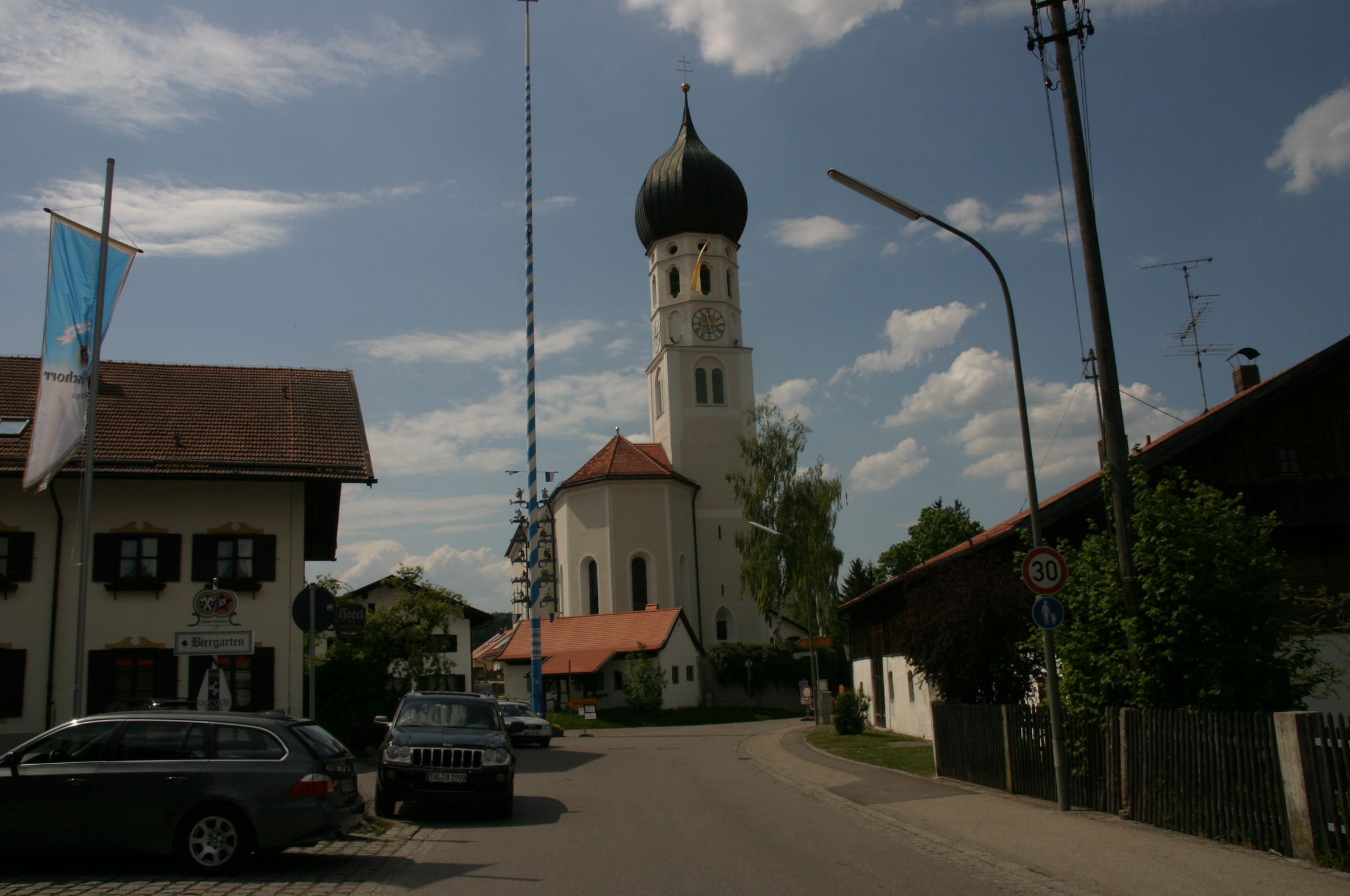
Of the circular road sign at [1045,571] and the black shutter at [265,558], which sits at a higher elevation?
the black shutter at [265,558]

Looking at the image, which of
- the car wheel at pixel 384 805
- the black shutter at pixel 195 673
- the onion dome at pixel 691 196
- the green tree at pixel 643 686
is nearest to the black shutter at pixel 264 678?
the black shutter at pixel 195 673

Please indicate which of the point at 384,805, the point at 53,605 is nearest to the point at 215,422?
the point at 53,605

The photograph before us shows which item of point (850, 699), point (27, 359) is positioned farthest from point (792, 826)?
point (27, 359)

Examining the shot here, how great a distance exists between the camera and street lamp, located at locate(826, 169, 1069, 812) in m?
12.3

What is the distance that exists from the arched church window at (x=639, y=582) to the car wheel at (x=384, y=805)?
38643 mm

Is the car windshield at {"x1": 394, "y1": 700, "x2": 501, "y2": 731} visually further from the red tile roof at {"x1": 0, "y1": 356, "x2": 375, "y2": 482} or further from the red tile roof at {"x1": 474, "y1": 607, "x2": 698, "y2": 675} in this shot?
the red tile roof at {"x1": 474, "y1": 607, "x2": 698, "y2": 675}

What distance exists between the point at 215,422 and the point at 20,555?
4862mm

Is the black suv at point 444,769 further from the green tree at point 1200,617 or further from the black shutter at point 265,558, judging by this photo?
the black shutter at point 265,558

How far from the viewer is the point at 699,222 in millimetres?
57219

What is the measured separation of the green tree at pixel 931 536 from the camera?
221 ft

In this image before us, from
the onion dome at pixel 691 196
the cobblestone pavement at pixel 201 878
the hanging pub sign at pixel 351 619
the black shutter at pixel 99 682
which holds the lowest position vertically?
the cobblestone pavement at pixel 201 878

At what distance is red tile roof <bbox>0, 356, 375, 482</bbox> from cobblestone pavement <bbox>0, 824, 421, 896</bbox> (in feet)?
45.4

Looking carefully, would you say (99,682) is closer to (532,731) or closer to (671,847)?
(532,731)

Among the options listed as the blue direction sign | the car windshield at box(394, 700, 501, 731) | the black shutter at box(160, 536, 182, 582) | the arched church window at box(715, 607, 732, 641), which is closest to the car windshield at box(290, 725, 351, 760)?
the car windshield at box(394, 700, 501, 731)
